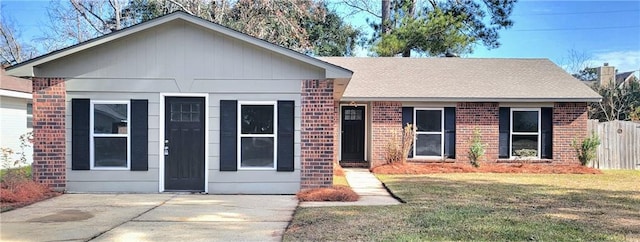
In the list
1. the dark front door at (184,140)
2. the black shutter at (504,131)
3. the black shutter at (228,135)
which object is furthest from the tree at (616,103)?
the dark front door at (184,140)

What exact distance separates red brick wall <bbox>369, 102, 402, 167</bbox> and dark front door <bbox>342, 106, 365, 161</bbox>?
121cm

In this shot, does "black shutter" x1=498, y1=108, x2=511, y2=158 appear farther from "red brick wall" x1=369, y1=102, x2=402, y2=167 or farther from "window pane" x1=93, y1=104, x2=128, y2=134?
"window pane" x1=93, y1=104, x2=128, y2=134

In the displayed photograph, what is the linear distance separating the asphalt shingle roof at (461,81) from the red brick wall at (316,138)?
4845 millimetres

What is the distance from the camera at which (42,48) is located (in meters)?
26.7

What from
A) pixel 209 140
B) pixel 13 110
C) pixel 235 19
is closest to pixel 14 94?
pixel 13 110

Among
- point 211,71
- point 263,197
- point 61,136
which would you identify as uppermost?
point 211,71

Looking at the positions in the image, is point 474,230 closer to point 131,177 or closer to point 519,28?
point 131,177

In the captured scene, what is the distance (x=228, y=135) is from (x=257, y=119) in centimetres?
66

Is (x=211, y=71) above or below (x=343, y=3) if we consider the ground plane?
below

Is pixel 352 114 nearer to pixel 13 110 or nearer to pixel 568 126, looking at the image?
pixel 568 126

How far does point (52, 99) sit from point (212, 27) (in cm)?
351

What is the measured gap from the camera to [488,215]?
6934 mm

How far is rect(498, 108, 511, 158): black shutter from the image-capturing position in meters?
14.5

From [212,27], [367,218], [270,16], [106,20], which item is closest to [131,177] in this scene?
[212,27]
